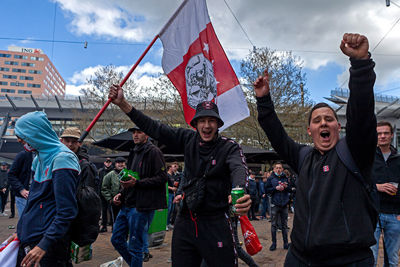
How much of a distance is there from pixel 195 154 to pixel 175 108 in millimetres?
23731

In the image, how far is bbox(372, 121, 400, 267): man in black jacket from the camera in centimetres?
400

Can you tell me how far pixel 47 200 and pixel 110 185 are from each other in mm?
6241

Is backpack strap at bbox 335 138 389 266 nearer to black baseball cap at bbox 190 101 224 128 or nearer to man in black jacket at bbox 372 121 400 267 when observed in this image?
black baseball cap at bbox 190 101 224 128

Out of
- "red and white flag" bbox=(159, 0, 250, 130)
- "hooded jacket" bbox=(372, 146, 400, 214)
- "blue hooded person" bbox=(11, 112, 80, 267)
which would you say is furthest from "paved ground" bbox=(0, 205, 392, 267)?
"blue hooded person" bbox=(11, 112, 80, 267)

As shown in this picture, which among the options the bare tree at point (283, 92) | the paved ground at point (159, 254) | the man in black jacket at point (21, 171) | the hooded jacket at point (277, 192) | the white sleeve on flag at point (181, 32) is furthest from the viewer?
the bare tree at point (283, 92)

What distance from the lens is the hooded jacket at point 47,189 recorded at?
8.62ft

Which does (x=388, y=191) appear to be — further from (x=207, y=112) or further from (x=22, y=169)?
(x=22, y=169)

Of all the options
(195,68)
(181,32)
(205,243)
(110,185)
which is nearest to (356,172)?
(205,243)

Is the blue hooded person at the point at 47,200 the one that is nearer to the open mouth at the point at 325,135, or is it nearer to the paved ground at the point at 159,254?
the open mouth at the point at 325,135

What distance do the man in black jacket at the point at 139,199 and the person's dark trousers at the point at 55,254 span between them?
5.50 feet

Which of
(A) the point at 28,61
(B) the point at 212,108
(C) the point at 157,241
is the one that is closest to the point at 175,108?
(C) the point at 157,241

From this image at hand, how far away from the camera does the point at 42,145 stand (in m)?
2.82

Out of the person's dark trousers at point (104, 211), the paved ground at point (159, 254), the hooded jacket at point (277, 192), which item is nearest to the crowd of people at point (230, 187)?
the paved ground at point (159, 254)

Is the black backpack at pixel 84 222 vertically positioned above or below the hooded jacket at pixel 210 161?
below
